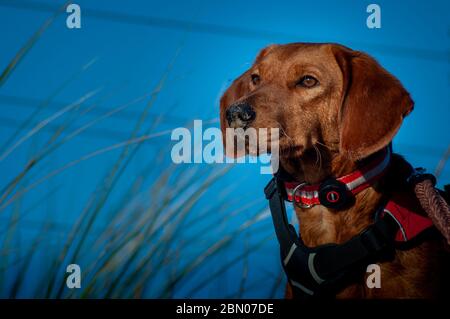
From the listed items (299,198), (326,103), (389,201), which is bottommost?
(389,201)

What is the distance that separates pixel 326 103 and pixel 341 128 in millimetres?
160

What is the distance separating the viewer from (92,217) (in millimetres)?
2938

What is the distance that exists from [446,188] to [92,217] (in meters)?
1.49

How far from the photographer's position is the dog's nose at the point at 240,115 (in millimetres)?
2551

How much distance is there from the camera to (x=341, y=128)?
2.59 meters

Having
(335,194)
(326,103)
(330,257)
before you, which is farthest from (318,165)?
(330,257)

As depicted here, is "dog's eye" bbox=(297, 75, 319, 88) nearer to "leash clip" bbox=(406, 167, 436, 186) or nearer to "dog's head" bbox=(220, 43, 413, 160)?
"dog's head" bbox=(220, 43, 413, 160)

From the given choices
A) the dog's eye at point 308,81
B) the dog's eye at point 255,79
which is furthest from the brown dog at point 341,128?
the dog's eye at point 255,79

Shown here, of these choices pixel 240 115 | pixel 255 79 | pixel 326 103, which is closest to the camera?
pixel 240 115

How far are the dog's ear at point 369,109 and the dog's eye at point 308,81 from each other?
0.12 metres

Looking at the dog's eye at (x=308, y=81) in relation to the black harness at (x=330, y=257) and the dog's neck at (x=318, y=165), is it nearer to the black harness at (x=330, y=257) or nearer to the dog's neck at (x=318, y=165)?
the dog's neck at (x=318, y=165)

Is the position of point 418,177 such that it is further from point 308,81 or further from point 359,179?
point 308,81

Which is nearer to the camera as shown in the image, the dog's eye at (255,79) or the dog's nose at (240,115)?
the dog's nose at (240,115)
